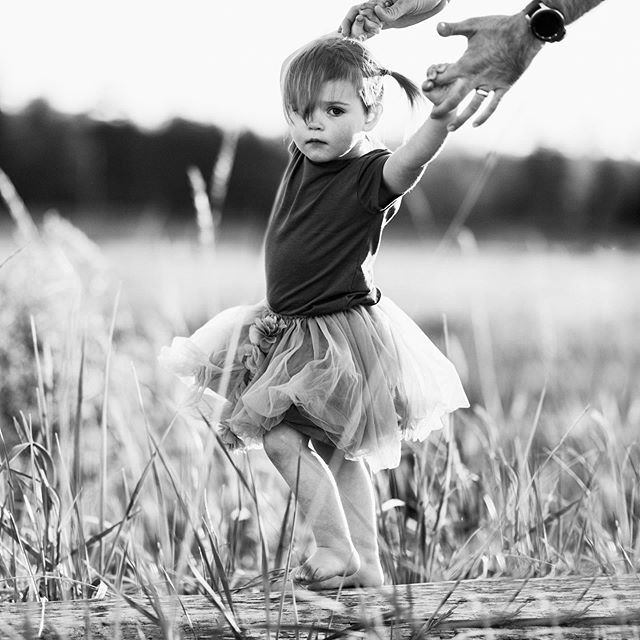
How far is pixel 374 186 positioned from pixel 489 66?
31cm

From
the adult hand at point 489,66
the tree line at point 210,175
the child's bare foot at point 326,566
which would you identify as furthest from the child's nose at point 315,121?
the tree line at point 210,175

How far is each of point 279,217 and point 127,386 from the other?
1.67 m

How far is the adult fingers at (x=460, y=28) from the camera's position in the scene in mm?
1828

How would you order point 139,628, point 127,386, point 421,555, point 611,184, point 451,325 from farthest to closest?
1. point 611,184
2. point 451,325
3. point 127,386
4. point 421,555
5. point 139,628

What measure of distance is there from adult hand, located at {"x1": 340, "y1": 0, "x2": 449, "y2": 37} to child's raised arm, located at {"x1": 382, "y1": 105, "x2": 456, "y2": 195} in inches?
14.3

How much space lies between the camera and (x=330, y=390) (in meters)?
1.96

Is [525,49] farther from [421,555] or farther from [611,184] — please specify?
[611,184]

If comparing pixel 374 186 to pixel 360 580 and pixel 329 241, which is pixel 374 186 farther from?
pixel 360 580

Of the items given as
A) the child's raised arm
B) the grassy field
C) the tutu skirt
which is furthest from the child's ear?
the grassy field

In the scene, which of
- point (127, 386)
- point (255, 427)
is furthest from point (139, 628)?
point (127, 386)

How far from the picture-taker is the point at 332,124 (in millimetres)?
1986

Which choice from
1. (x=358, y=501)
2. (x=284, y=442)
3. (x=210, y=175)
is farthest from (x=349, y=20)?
(x=210, y=175)

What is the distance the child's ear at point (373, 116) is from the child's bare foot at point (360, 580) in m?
0.82

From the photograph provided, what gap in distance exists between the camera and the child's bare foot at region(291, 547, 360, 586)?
194 cm
